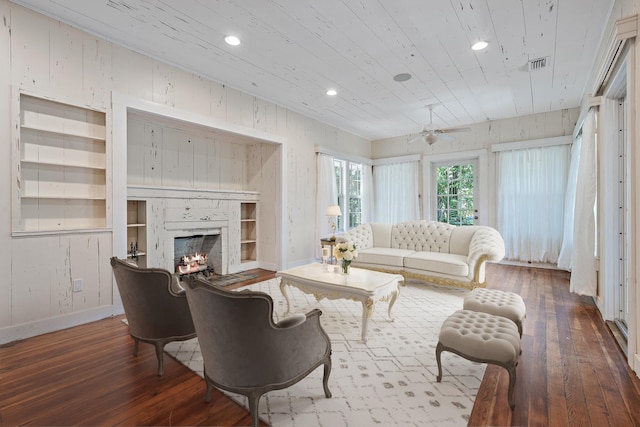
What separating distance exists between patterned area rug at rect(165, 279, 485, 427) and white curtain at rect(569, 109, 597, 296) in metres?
2.04

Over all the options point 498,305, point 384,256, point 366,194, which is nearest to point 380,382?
point 498,305

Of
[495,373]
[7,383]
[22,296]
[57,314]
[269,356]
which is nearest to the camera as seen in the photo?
[269,356]

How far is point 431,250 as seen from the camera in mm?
5109

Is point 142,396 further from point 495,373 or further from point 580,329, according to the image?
point 580,329

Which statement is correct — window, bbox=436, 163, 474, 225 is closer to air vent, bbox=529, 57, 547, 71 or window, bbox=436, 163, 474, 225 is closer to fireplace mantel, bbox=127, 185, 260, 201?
air vent, bbox=529, 57, 547, 71

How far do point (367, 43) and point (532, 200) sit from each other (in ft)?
15.9

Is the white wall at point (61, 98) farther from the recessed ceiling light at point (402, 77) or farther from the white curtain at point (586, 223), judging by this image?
the white curtain at point (586, 223)

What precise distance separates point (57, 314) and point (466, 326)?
3857mm

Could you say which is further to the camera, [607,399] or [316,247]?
[316,247]

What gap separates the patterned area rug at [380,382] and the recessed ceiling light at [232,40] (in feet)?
10.4

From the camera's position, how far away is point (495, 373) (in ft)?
7.48

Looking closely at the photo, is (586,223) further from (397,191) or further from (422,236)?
(397,191)

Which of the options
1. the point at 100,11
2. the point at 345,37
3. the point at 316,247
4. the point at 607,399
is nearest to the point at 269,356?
the point at 607,399

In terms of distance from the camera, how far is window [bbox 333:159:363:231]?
7312mm
